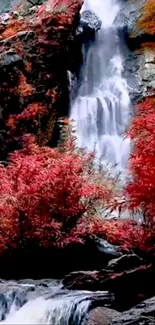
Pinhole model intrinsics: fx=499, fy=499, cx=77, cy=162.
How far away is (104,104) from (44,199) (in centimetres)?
840

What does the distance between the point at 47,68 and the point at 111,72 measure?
3.65m

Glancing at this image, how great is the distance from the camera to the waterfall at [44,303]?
7.17m

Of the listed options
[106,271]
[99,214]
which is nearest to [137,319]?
[106,271]

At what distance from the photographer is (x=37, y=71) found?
15820mm

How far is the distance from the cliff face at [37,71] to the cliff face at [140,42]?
2.59 metres

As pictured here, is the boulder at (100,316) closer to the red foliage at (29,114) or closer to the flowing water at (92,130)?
the flowing water at (92,130)

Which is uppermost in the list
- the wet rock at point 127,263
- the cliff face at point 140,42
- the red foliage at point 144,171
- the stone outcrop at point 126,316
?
the cliff face at point 140,42

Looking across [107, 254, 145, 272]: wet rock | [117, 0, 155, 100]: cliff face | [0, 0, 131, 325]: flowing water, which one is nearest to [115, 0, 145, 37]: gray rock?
[117, 0, 155, 100]: cliff face

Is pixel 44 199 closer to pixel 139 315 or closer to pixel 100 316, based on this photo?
pixel 100 316

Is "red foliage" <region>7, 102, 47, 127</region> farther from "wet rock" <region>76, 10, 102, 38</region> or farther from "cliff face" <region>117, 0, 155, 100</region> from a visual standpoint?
"wet rock" <region>76, 10, 102, 38</region>

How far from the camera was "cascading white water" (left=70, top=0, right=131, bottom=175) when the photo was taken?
16.3 m

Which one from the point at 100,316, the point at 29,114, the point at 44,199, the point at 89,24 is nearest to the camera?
the point at 100,316

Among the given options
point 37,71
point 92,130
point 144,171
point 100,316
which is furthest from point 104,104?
point 100,316

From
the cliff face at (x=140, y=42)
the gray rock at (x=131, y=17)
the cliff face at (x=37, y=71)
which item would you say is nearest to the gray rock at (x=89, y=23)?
the gray rock at (x=131, y=17)
